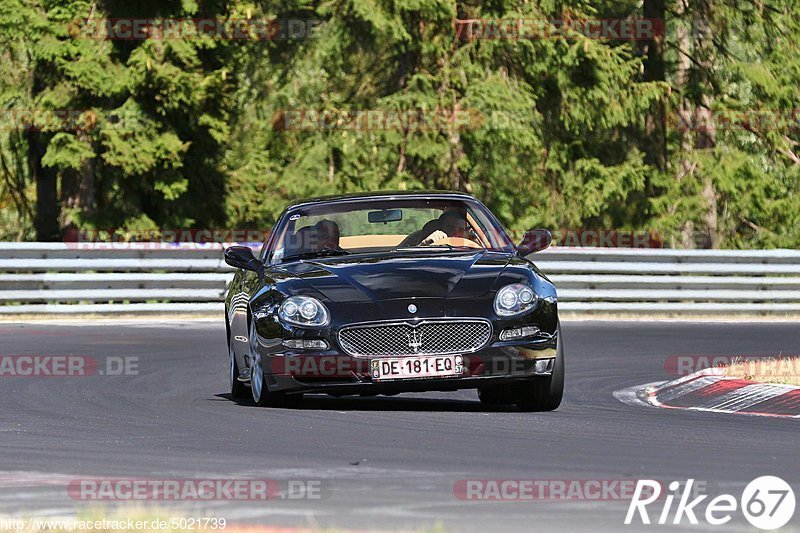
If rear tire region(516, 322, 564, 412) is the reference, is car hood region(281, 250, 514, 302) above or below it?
above

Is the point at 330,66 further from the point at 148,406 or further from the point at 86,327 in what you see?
the point at 148,406

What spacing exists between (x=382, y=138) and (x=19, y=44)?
6906mm

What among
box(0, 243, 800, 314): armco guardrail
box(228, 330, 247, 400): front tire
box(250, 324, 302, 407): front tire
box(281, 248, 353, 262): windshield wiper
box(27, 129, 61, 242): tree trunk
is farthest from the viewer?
box(27, 129, 61, 242): tree trunk

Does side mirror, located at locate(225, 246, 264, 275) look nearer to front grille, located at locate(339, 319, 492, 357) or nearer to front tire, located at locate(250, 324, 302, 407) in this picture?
front tire, located at locate(250, 324, 302, 407)

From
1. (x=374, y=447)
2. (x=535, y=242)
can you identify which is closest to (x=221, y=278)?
(x=535, y=242)

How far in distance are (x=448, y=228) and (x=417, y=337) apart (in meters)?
1.74

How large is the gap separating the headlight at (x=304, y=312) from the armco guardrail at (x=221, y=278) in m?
11.8

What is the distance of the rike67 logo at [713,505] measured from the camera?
19.6 ft

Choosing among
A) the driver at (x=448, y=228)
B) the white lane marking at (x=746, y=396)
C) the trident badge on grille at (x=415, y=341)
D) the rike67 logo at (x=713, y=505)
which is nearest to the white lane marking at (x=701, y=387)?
the white lane marking at (x=746, y=396)

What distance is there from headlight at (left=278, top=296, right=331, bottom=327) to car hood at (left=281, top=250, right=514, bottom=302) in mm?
98

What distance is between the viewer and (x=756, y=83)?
107 ft

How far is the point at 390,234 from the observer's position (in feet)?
38.6

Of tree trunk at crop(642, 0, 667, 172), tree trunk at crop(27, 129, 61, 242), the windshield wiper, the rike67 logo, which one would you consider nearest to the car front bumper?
the windshield wiper

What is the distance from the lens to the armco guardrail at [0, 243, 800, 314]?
21578 millimetres
